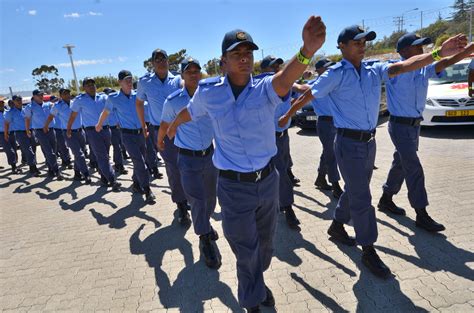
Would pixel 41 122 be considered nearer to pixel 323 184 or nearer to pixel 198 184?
pixel 198 184

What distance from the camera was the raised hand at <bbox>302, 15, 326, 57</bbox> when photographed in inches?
68.5

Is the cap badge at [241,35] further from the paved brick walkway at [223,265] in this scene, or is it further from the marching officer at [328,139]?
the marching officer at [328,139]

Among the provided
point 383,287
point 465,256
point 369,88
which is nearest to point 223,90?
point 369,88

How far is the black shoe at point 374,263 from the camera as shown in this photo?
3014 mm

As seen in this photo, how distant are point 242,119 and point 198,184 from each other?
158 cm

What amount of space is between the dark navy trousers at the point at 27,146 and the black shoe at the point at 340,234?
8.91 meters

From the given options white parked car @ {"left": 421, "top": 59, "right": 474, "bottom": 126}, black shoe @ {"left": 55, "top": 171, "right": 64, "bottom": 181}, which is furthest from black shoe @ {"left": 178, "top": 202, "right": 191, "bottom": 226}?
white parked car @ {"left": 421, "top": 59, "right": 474, "bottom": 126}

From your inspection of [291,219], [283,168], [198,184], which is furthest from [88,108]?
[291,219]

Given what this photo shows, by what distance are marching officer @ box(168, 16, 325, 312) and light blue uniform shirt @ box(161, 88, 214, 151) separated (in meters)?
0.89

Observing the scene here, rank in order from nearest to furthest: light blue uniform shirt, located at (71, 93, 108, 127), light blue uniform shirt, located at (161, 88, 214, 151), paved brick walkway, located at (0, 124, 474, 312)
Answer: paved brick walkway, located at (0, 124, 474, 312) < light blue uniform shirt, located at (161, 88, 214, 151) < light blue uniform shirt, located at (71, 93, 108, 127)

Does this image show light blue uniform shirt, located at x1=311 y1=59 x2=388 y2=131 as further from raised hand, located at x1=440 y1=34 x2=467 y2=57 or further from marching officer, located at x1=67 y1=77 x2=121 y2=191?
marching officer, located at x1=67 y1=77 x2=121 y2=191

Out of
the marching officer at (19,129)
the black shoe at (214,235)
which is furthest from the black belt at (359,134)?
the marching officer at (19,129)

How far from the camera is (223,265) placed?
139 inches

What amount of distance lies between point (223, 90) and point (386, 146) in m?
6.63
